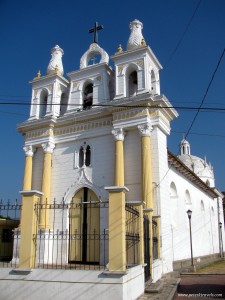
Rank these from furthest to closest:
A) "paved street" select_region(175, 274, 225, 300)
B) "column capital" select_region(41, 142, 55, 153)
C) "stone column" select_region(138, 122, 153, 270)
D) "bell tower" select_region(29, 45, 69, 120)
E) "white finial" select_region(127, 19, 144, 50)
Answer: "bell tower" select_region(29, 45, 69, 120) < "column capital" select_region(41, 142, 55, 153) < "white finial" select_region(127, 19, 144, 50) < "stone column" select_region(138, 122, 153, 270) < "paved street" select_region(175, 274, 225, 300)

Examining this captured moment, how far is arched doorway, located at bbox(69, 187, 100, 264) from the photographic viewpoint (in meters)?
14.9

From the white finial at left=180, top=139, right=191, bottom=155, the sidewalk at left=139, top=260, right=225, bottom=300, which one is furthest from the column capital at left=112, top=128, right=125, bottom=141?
the white finial at left=180, top=139, right=191, bottom=155

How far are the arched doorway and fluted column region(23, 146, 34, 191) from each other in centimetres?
257

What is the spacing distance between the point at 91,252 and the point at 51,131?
261 inches

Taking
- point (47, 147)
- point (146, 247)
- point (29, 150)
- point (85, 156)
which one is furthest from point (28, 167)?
point (146, 247)

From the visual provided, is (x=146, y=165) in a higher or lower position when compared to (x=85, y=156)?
lower

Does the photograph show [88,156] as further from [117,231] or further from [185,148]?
[185,148]

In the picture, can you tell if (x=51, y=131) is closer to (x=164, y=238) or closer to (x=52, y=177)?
(x=52, y=177)

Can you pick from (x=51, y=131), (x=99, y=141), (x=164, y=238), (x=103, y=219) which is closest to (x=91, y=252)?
(x=103, y=219)

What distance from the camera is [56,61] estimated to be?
19453mm

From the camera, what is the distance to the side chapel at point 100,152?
14.5m

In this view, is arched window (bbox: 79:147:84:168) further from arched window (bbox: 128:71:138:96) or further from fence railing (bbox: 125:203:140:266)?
fence railing (bbox: 125:203:140:266)

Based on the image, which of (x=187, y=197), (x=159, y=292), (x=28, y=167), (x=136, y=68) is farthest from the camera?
(x=187, y=197)

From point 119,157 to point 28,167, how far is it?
5332mm
